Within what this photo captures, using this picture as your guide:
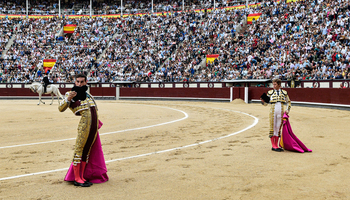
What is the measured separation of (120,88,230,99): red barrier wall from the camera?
2333 cm

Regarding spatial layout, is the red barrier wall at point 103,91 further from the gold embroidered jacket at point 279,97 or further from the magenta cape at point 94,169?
the magenta cape at point 94,169

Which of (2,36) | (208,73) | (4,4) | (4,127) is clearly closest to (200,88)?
(208,73)

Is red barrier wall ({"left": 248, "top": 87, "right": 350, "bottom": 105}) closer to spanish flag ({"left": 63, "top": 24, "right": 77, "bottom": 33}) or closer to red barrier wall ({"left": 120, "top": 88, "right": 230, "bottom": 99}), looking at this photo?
red barrier wall ({"left": 120, "top": 88, "right": 230, "bottom": 99})

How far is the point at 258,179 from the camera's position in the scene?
4.14 metres

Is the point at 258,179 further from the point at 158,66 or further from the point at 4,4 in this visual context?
the point at 4,4

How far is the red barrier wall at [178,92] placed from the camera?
23328mm

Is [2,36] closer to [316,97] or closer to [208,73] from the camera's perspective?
[208,73]

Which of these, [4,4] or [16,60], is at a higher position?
[4,4]

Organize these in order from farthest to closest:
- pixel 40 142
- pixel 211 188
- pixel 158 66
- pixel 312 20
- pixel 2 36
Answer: pixel 2 36, pixel 158 66, pixel 312 20, pixel 40 142, pixel 211 188

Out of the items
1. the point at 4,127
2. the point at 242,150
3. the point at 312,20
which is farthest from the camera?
the point at 312,20

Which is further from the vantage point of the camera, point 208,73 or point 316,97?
point 208,73

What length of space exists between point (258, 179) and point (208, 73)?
2120cm

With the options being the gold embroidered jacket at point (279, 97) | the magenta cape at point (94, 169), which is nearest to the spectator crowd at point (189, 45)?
the gold embroidered jacket at point (279, 97)

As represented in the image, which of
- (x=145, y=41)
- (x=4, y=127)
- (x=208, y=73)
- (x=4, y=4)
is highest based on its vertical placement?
(x=4, y=4)
